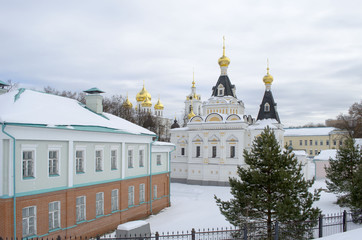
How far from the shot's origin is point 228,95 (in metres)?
36.8

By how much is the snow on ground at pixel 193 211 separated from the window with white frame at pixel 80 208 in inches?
151

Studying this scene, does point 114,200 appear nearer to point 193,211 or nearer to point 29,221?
point 29,221

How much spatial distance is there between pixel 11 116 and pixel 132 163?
826 centimetres

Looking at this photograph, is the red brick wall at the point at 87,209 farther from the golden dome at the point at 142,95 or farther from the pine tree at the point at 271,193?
the golden dome at the point at 142,95

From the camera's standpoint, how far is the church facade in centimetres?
3338

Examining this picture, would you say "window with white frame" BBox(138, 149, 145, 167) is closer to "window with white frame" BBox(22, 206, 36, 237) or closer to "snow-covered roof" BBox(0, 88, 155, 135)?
"snow-covered roof" BBox(0, 88, 155, 135)

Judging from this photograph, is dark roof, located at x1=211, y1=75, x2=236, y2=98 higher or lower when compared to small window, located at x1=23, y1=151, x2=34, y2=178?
higher

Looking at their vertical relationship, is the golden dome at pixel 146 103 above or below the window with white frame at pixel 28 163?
above

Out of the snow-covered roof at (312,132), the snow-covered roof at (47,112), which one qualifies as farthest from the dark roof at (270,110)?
the snow-covered roof at (312,132)

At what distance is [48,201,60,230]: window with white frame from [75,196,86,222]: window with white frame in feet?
3.72

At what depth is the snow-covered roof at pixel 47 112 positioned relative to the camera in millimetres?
11672

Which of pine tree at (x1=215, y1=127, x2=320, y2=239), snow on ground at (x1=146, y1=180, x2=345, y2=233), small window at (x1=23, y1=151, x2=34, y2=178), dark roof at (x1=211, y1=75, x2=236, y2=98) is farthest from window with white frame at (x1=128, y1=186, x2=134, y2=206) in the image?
dark roof at (x1=211, y1=75, x2=236, y2=98)

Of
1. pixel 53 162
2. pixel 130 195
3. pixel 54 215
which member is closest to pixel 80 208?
pixel 54 215

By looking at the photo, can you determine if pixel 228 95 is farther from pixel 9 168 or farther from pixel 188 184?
pixel 9 168
